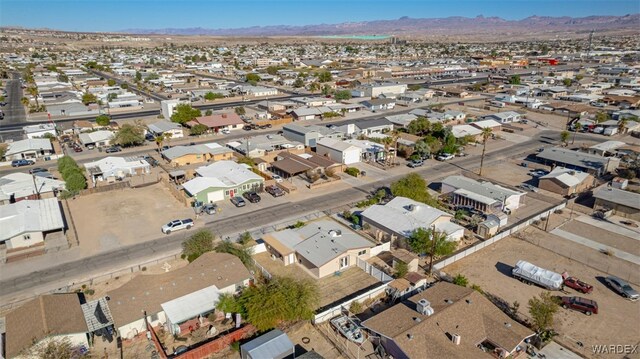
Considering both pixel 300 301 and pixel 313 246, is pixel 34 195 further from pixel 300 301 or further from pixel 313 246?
pixel 300 301

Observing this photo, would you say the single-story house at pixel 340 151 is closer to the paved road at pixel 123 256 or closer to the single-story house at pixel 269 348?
the paved road at pixel 123 256

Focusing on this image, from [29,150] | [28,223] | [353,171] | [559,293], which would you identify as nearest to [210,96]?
[29,150]

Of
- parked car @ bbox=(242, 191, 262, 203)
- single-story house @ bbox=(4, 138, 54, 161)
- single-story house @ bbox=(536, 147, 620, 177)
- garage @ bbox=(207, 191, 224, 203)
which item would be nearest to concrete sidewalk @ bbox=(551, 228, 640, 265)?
single-story house @ bbox=(536, 147, 620, 177)

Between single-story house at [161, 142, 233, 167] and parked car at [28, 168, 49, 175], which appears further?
single-story house at [161, 142, 233, 167]

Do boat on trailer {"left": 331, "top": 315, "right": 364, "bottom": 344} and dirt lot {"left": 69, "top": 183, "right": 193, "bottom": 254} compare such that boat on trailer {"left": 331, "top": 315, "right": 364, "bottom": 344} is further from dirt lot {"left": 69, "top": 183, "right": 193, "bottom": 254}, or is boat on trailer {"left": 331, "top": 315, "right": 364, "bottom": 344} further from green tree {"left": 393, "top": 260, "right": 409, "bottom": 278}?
dirt lot {"left": 69, "top": 183, "right": 193, "bottom": 254}

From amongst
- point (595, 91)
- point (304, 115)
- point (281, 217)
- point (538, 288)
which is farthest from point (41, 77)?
point (595, 91)

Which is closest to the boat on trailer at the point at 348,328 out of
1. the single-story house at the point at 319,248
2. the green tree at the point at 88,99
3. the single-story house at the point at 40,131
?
the single-story house at the point at 319,248

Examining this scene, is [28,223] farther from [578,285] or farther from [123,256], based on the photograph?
[578,285]
